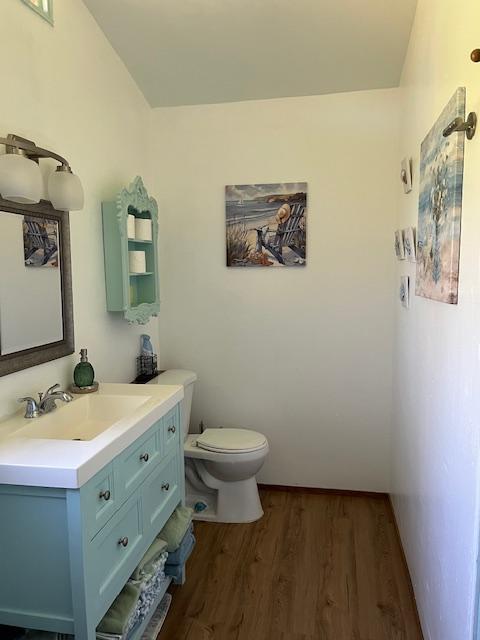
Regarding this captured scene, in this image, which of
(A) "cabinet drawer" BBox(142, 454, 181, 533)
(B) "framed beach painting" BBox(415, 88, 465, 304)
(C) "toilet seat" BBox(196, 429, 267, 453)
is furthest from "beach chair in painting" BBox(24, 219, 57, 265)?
(B) "framed beach painting" BBox(415, 88, 465, 304)

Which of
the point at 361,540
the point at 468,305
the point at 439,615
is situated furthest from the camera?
the point at 361,540

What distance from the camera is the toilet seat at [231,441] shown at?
2.67 metres

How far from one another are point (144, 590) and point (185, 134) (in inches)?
95.5

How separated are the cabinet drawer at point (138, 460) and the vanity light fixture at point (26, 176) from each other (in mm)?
912

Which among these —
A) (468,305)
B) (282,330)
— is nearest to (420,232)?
(468,305)

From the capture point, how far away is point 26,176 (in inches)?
63.5

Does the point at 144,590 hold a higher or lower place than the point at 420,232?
lower

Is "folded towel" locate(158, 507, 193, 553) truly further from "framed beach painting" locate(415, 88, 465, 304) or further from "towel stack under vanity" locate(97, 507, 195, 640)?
"framed beach painting" locate(415, 88, 465, 304)

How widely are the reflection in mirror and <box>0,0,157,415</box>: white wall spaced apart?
13 cm

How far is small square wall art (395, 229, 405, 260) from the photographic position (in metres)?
2.45

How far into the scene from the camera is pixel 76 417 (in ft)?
6.48

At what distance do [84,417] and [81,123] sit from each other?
1.30 meters

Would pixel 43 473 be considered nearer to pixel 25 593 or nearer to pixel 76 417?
pixel 25 593

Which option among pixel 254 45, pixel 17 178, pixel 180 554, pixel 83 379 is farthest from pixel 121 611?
pixel 254 45
